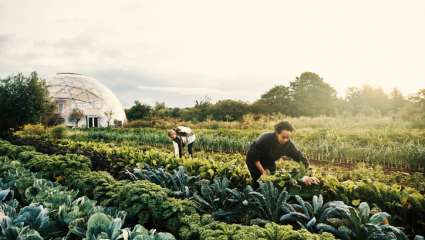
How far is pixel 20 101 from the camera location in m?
22.5

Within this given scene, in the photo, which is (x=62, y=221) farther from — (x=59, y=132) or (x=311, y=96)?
(x=311, y=96)

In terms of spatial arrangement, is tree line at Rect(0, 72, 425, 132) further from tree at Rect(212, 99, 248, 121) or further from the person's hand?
the person's hand

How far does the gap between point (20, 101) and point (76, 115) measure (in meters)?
12.9

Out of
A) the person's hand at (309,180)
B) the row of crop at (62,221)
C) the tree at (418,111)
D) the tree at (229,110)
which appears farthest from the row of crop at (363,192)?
the tree at (229,110)

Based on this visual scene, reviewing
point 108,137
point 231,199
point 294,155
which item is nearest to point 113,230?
point 231,199

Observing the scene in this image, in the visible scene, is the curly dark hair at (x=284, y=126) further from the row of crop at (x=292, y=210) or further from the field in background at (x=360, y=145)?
the field in background at (x=360, y=145)

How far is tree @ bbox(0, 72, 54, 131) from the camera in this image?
22375 mm

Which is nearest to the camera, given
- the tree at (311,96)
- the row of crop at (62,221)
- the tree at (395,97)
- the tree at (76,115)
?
the row of crop at (62,221)

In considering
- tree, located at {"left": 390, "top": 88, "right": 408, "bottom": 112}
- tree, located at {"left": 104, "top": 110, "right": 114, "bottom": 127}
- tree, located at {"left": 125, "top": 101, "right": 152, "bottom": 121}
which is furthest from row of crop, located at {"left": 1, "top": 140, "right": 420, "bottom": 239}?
tree, located at {"left": 104, "top": 110, "right": 114, "bottom": 127}

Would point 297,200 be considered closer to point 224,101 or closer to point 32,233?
point 32,233

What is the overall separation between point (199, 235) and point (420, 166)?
7.92m

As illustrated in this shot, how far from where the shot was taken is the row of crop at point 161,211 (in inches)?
112

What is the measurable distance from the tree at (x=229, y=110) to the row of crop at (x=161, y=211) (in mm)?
21701

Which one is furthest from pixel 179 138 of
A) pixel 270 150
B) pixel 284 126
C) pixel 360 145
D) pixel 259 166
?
pixel 360 145
